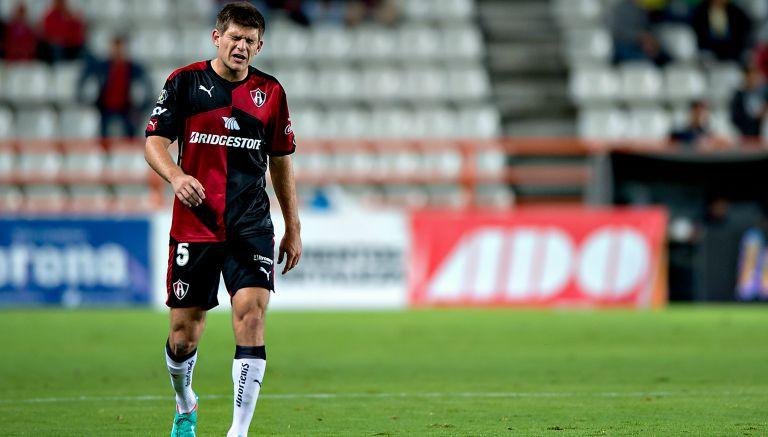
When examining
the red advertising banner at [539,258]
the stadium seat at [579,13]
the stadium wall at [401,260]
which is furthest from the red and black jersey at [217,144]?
the stadium seat at [579,13]

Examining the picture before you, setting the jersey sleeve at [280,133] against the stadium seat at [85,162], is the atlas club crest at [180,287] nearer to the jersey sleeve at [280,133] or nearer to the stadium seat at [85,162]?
the jersey sleeve at [280,133]

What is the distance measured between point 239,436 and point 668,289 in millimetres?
13453

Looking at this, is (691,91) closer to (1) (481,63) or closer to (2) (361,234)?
(1) (481,63)

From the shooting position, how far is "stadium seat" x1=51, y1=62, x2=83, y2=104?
2309 centimetres

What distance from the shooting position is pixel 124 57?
2094 centimetres

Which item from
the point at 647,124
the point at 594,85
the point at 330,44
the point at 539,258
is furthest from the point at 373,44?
the point at 539,258

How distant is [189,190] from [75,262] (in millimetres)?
12561

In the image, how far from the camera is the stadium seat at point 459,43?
958 inches

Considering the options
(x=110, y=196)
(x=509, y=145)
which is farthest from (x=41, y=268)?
(x=509, y=145)

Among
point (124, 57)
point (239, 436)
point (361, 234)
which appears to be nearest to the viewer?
point (239, 436)

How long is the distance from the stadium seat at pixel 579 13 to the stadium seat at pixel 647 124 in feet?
9.81

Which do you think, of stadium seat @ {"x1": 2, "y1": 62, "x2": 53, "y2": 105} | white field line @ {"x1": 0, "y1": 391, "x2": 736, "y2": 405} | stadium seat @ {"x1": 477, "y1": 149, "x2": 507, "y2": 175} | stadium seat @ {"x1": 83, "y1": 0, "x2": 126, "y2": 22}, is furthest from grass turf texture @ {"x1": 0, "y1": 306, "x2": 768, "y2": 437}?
stadium seat @ {"x1": 83, "y1": 0, "x2": 126, "y2": 22}

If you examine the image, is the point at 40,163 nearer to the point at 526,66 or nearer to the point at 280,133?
the point at 526,66

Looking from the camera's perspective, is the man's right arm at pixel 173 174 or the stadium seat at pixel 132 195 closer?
the man's right arm at pixel 173 174
